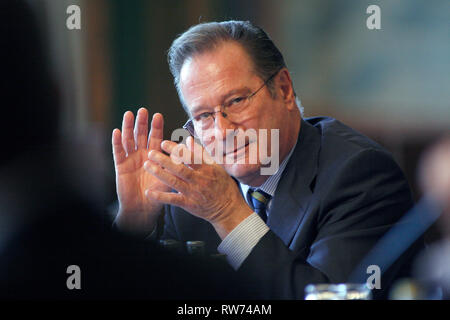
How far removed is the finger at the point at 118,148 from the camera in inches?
57.6

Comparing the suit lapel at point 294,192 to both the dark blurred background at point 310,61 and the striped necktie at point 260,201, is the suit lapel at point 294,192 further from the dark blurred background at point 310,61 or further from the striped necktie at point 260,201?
the dark blurred background at point 310,61

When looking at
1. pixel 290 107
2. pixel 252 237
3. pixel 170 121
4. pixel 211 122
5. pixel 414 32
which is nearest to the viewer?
pixel 252 237

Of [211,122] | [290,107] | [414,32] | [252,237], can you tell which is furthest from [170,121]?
[414,32]

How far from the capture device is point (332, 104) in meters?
2.47

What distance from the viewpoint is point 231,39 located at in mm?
1536

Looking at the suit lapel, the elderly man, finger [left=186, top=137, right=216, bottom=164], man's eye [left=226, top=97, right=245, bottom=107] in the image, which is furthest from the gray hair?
finger [left=186, top=137, right=216, bottom=164]

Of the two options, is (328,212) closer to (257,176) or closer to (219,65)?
(257,176)

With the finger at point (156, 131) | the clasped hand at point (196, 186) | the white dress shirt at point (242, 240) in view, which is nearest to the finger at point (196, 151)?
the clasped hand at point (196, 186)

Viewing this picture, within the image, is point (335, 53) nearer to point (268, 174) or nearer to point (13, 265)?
point (268, 174)

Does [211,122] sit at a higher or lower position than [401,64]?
lower

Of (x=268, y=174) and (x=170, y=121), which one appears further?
(x=170, y=121)
